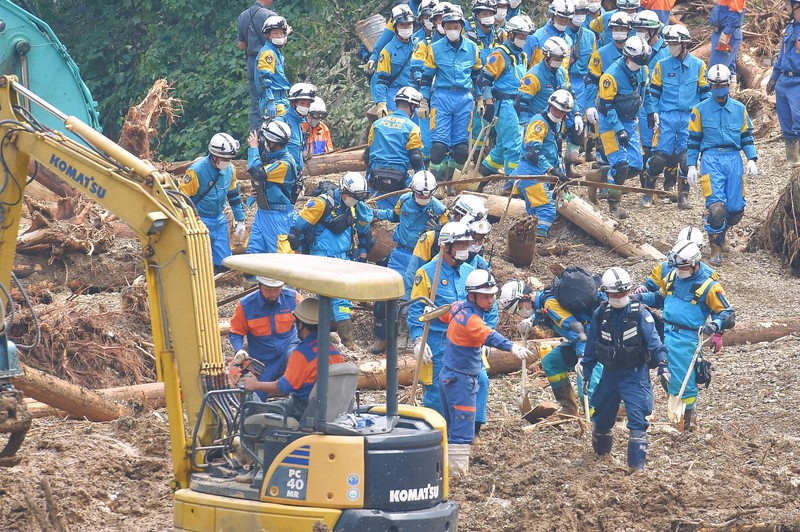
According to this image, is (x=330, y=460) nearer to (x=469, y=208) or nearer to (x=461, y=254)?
(x=461, y=254)

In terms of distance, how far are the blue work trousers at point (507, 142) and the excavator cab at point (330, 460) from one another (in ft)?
33.1

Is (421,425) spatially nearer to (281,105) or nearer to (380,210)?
(380,210)

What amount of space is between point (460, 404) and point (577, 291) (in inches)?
69.8

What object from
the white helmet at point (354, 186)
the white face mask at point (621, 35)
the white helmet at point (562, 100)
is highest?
the white face mask at point (621, 35)

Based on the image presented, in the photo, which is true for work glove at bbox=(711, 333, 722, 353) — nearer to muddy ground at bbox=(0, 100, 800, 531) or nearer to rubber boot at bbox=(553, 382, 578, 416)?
muddy ground at bbox=(0, 100, 800, 531)

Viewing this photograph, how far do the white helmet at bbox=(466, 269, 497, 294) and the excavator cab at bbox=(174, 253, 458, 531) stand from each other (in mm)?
3202

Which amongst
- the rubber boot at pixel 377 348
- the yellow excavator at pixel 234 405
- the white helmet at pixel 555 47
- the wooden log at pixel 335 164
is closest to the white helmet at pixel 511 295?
the rubber boot at pixel 377 348

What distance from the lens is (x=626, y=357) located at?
11312 mm

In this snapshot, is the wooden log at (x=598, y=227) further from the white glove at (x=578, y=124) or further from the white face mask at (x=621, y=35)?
the white face mask at (x=621, y=35)

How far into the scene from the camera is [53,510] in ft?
32.3

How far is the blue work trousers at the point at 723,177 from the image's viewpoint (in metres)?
17.0

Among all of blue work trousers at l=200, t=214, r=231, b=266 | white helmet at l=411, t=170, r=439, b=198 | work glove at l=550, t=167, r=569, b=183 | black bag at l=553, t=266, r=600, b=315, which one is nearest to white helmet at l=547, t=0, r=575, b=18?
work glove at l=550, t=167, r=569, b=183

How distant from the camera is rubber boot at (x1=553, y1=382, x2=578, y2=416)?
13.0 m

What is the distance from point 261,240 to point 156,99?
3.77 m
